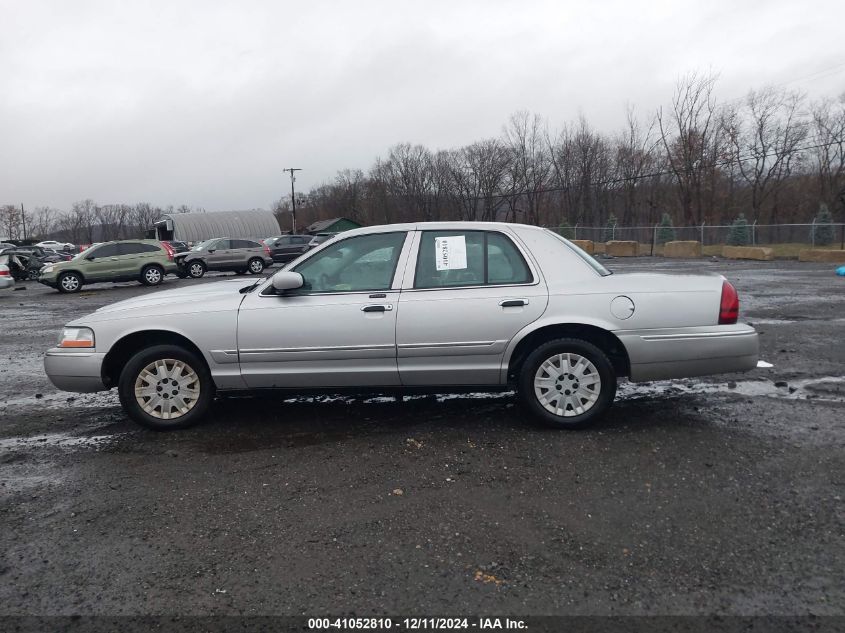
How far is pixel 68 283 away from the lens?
841 inches

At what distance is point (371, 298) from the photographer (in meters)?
4.96

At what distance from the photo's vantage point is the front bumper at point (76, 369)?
201 inches

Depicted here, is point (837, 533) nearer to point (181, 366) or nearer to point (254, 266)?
point (181, 366)

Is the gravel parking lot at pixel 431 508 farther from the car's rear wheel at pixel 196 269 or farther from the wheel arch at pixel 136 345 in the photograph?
the car's rear wheel at pixel 196 269

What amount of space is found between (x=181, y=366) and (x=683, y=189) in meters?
50.0

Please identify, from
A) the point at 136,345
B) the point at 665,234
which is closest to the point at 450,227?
the point at 136,345

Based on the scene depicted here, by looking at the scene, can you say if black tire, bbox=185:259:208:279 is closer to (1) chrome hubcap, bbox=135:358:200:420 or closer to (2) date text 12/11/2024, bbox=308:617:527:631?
(1) chrome hubcap, bbox=135:358:200:420

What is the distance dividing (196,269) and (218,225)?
152ft

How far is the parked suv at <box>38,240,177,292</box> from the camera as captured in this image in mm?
21203

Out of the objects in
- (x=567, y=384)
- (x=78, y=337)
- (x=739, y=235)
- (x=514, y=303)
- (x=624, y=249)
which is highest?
(x=739, y=235)

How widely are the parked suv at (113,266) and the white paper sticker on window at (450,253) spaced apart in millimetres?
19685

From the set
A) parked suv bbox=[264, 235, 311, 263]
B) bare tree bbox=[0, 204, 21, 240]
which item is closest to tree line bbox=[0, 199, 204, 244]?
bare tree bbox=[0, 204, 21, 240]

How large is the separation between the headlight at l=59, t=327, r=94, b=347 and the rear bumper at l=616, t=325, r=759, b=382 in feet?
13.7

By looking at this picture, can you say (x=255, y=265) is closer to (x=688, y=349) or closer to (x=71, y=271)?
(x=71, y=271)
